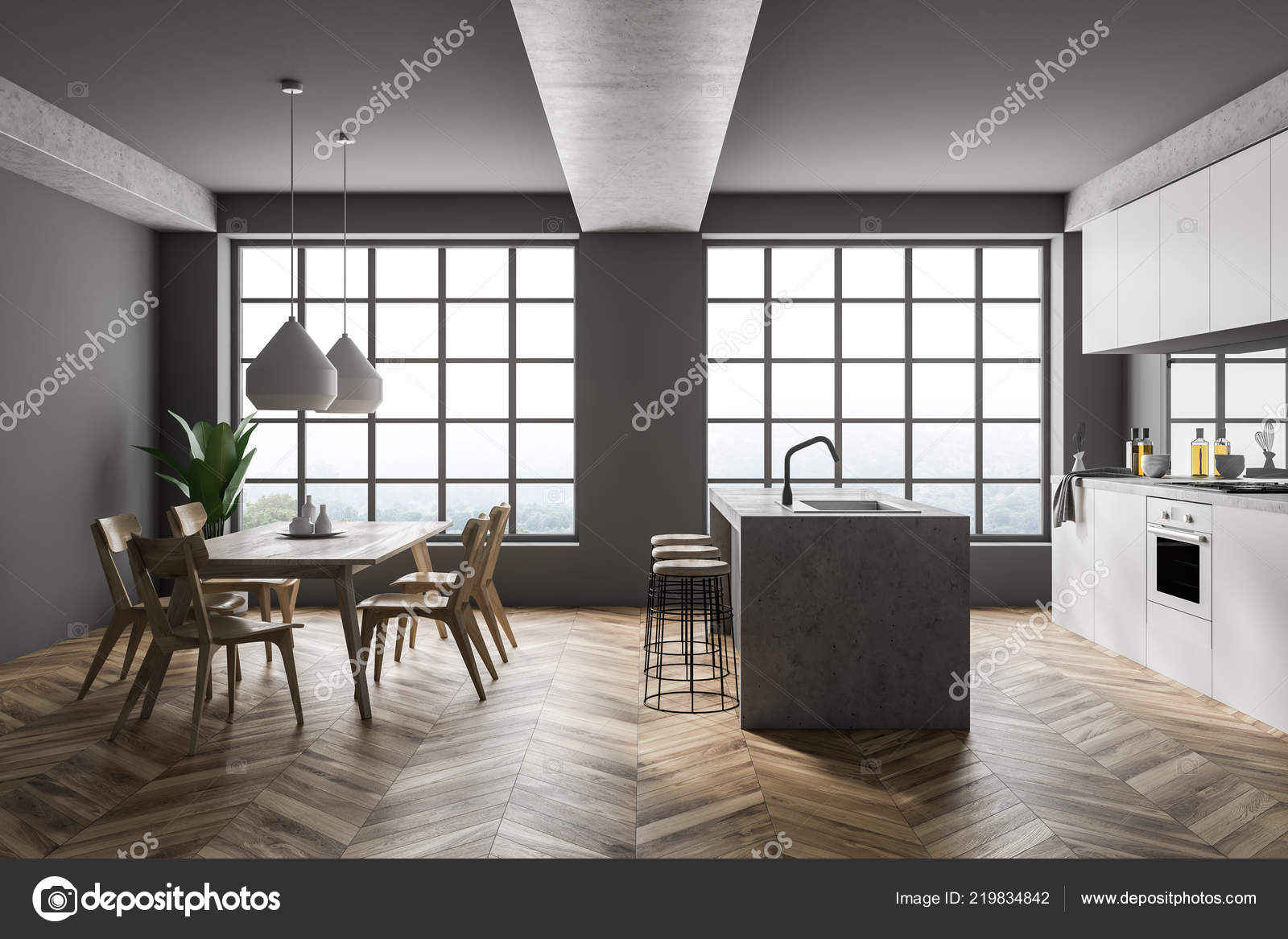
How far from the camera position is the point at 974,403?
6.61 metres

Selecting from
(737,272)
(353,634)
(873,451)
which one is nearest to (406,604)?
(353,634)

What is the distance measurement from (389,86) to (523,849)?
373 centimetres

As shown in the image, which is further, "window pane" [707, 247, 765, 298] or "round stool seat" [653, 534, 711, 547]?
"window pane" [707, 247, 765, 298]

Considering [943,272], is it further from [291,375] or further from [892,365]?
[291,375]

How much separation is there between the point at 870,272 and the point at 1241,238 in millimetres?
2696

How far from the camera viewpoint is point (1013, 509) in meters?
6.59

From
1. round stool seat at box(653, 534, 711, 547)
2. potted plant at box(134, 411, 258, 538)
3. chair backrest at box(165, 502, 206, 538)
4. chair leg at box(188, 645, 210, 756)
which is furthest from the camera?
potted plant at box(134, 411, 258, 538)

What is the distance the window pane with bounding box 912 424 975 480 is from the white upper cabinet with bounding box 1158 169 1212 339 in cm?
182

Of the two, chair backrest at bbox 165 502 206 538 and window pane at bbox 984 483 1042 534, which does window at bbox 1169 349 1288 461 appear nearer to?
window pane at bbox 984 483 1042 534

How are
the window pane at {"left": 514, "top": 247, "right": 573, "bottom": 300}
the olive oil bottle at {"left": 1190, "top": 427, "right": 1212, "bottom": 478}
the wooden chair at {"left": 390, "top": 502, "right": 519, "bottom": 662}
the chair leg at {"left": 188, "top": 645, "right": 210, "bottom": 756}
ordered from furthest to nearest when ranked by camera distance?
the window pane at {"left": 514, "top": 247, "right": 573, "bottom": 300} < the olive oil bottle at {"left": 1190, "top": 427, "right": 1212, "bottom": 478} < the wooden chair at {"left": 390, "top": 502, "right": 519, "bottom": 662} < the chair leg at {"left": 188, "top": 645, "right": 210, "bottom": 756}

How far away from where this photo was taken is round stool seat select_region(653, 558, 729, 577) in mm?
3771

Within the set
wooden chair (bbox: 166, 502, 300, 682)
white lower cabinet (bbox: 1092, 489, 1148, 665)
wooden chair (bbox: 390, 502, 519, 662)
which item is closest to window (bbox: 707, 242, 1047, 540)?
white lower cabinet (bbox: 1092, 489, 1148, 665)
